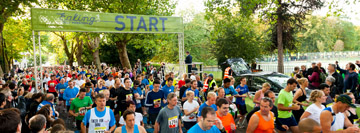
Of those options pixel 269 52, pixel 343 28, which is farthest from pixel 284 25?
pixel 343 28

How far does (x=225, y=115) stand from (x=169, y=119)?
1.11 m

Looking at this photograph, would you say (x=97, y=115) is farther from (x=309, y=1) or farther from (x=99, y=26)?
(x=309, y=1)

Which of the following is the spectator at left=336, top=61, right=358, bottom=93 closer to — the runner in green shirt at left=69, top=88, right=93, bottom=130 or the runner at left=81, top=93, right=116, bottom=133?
the runner at left=81, top=93, right=116, bottom=133

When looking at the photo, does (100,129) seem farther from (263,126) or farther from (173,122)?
(263,126)

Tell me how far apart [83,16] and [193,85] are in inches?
219

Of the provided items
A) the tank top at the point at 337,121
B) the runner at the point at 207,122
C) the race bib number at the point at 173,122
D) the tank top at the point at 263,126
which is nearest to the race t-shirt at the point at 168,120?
the race bib number at the point at 173,122

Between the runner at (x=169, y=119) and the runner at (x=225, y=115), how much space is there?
3.09ft

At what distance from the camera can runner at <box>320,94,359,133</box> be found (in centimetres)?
375

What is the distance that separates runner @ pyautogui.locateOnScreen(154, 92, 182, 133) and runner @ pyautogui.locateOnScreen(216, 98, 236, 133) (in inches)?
37.1

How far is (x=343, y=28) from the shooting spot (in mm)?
51000

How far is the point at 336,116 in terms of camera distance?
3986 millimetres

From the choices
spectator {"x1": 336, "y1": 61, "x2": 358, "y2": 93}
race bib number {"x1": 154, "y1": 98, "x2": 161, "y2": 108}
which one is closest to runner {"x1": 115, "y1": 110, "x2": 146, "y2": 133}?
race bib number {"x1": 154, "y1": 98, "x2": 161, "y2": 108}

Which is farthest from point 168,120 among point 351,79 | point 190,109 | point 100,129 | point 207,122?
point 351,79

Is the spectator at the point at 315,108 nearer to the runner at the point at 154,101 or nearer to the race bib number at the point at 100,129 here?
the runner at the point at 154,101
